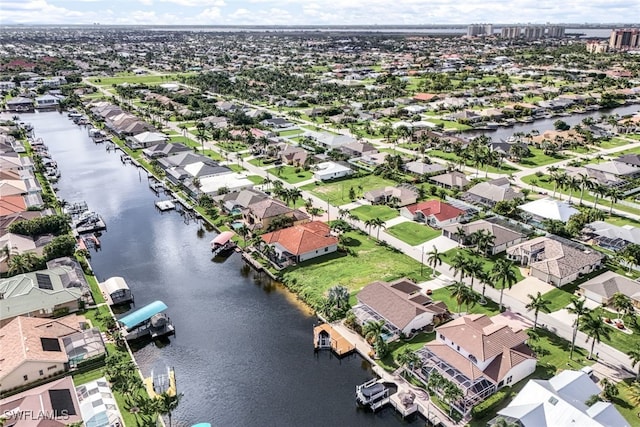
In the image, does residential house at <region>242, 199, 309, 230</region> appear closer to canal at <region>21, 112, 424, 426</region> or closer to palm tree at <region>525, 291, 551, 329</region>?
canal at <region>21, 112, 424, 426</region>

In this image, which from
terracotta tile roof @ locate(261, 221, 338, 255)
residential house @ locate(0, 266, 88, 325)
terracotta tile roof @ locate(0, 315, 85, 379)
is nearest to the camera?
terracotta tile roof @ locate(0, 315, 85, 379)

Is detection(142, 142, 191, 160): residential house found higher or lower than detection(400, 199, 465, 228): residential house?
higher

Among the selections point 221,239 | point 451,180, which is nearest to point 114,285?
point 221,239

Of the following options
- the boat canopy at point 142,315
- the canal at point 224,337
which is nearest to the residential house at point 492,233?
the canal at point 224,337

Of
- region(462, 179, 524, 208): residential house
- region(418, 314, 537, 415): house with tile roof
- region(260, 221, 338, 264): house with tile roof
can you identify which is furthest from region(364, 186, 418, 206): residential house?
region(418, 314, 537, 415): house with tile roof

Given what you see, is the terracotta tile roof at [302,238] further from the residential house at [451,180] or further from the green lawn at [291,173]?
the residential house at [451,180]

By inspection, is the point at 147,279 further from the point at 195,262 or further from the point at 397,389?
the point at 397,389

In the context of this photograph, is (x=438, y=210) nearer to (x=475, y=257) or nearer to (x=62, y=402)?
(x=475, y=257)
